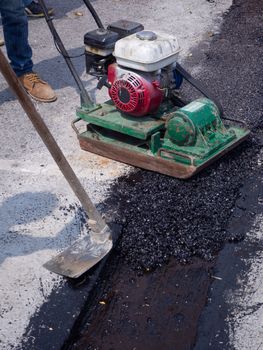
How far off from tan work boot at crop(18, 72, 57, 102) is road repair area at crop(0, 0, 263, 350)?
0.08 meters

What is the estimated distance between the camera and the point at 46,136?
2611 millimetres

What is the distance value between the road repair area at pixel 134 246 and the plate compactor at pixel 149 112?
15 centimetres

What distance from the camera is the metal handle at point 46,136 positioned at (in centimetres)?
238

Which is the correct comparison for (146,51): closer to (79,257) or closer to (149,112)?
(149,112)

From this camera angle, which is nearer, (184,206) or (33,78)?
(184,206)

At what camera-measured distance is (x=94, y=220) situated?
296cm

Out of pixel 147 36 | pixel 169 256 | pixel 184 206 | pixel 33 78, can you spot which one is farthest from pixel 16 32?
pixel 169 256

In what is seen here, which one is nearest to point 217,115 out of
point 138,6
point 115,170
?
point 115,170

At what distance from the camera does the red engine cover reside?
3.46 m

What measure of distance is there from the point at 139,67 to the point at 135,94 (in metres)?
0.16

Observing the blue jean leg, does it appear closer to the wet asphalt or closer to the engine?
the engine

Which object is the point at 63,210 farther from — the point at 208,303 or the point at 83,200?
the point at 208,303

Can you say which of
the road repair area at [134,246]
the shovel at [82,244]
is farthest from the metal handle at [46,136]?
the road repair area at [134,246]

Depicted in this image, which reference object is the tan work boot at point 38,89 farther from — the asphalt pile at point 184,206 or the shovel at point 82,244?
the shovel at point 82,244
